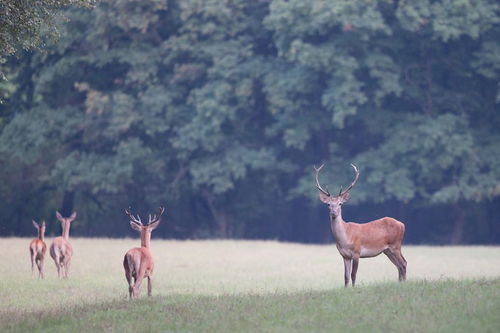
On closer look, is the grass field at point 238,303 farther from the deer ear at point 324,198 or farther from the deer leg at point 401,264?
the deer ear at point 324,198

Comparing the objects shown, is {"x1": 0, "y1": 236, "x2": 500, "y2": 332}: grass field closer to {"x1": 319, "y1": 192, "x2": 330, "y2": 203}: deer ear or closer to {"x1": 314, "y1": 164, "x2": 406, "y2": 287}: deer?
{"x1": 314, "y1": 164, "x2": 406, "y2": 287}: deer

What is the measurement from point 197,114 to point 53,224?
36.0 ft

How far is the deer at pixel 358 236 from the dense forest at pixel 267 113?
15904 millimetres

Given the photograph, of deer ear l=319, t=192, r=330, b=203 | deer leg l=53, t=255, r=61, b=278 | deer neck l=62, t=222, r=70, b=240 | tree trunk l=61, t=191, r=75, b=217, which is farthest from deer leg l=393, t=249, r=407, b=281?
tree trunk l=61, t=191, r=75, b=217

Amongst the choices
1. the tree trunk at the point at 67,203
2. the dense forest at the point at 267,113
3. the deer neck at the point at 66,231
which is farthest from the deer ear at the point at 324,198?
the tree trunk at the point at 67,203

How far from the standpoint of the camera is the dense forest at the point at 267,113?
32250mm

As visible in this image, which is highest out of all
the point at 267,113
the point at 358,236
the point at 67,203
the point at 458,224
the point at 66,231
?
the point at 267,113

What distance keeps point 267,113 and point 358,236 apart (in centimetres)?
2120

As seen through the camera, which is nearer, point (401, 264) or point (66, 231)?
point (401, 264)

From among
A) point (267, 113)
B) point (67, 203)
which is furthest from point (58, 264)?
point (67, 203)

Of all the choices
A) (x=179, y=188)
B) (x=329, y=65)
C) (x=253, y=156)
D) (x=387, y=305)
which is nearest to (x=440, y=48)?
(x=329, y=65)

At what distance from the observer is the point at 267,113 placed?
3650 cm

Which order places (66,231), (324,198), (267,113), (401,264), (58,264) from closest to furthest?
(324,198) < (401,264) < (58,264) < (66,231) < (267,113)

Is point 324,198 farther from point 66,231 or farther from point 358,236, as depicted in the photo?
point 66,231
